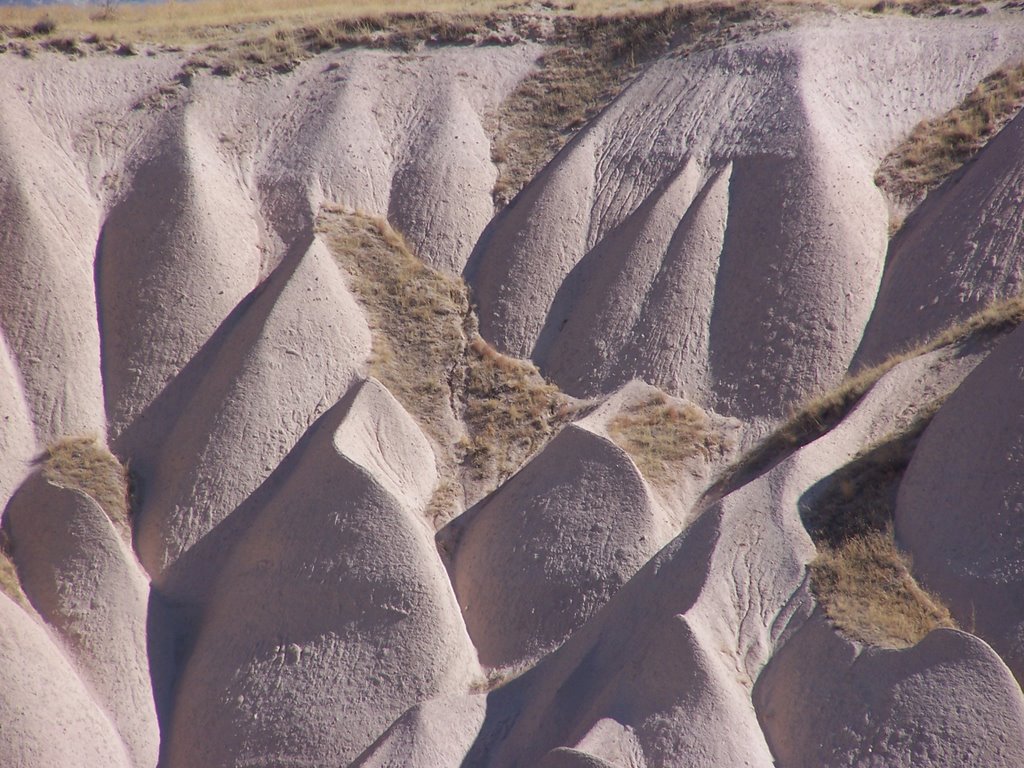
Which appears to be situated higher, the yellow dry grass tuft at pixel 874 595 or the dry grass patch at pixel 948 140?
the dry grass patch at pixel 948 140

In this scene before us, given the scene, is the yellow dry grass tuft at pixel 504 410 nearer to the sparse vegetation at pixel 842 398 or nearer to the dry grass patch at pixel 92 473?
the sparse vegetation at pixel 842 398

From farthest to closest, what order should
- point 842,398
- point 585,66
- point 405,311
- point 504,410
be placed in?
1. point 585,66
2. point 405,311
3. point 504,410
4. point 842,398

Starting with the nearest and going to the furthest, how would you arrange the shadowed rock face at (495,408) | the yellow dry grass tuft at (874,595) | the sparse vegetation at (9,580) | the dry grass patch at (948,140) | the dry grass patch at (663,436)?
the yellow dry grass tuft at (874,595) → the shadowed rock face at (495,408) → the sparse vegetation at (9,580) → the dry grass patch at (663,436) → the dry grass patch at (948,140)

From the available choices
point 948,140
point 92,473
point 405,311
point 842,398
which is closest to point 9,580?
point 92,473

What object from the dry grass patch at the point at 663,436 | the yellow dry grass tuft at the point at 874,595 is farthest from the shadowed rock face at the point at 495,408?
the yellow dry grass tuft at the point at 874,595

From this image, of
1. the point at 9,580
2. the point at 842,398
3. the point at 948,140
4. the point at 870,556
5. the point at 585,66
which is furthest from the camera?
the point at 585,66

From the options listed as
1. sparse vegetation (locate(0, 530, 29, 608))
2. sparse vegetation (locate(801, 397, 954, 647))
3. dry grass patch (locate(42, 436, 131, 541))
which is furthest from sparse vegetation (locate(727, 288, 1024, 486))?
sparse vegetation (locate(0, 530, 29, 608))

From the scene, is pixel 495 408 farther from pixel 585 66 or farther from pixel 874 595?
pixel 585 66
